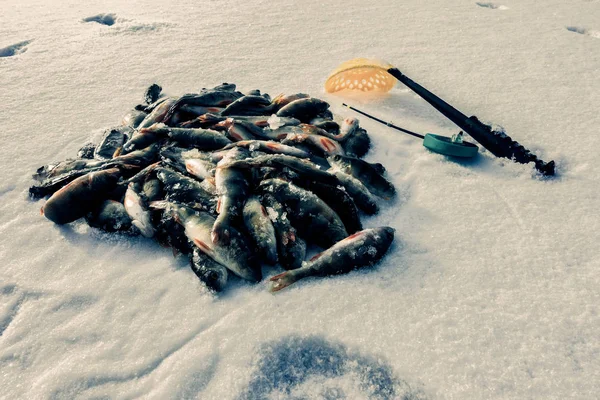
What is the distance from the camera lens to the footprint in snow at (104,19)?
28.4ft

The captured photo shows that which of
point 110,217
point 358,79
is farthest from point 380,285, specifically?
point 358,79

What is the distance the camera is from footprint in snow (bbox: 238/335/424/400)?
2.34m

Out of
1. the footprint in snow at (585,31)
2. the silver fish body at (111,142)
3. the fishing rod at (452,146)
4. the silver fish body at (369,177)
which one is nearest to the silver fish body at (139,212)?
the silver fish body at (111,142)

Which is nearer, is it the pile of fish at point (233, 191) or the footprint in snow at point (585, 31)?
the pile of fish at point (233, 191)

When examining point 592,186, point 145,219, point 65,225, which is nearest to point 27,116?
point 65,225

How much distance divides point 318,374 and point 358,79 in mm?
4543

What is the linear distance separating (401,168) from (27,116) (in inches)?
215

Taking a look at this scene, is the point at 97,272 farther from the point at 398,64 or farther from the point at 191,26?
the point at 191,26

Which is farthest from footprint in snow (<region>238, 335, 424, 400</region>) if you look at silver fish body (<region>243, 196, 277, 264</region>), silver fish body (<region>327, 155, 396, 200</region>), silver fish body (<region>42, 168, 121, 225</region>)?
silver fish body (<region>42, 168, 121, 225</region>)

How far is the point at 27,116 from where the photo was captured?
551 cm

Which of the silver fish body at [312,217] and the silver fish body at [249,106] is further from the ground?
the silver fish body at [249,106]

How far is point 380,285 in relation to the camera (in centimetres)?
296

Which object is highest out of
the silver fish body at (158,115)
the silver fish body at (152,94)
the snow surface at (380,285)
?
the silver fish body at (158,115)

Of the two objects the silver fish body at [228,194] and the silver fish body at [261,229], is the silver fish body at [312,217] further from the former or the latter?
the silver fish body at [228,194]
